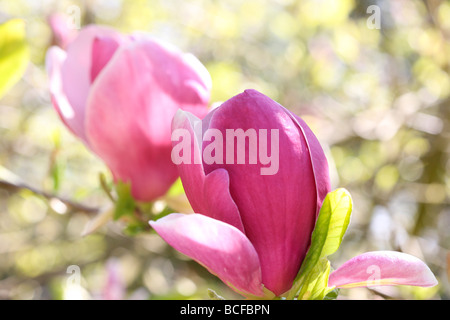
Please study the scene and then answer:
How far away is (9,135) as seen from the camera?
5.42 feet

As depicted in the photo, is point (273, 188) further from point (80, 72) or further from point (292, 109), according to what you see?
point (292, 109)

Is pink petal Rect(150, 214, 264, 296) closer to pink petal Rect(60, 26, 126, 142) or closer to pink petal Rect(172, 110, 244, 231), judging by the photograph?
pink petal Rect(172, 110, 244, 231)

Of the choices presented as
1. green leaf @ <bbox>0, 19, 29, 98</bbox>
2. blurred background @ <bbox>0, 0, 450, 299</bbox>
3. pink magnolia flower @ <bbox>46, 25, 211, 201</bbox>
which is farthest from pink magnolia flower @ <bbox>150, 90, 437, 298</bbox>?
blurred background @ <bbox>0, 0, 450, 299</bbox>

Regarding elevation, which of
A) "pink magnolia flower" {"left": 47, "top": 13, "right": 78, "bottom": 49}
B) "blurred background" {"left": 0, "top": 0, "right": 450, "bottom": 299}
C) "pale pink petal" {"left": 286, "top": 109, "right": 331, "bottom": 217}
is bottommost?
"blurred background" {"left": 0, "top": 0, "right": 450, "bottom": 299}

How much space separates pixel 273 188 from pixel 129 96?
167 millimetres

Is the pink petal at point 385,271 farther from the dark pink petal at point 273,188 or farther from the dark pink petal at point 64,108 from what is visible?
the dark pink petal at point 64,108

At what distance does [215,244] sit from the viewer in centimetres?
31

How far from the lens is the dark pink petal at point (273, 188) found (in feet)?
1.07

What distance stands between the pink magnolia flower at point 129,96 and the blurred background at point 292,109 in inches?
28.9

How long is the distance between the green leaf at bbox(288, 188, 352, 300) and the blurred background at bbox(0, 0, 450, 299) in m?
0.88

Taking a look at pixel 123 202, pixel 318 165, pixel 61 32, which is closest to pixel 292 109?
pixel 61 32

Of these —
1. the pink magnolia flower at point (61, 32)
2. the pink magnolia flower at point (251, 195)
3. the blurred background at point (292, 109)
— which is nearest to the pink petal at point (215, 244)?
the pink magnolia flower at point (251, 195)

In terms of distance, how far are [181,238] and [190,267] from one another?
4.84 feet

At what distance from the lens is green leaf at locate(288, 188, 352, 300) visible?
0.33 m
